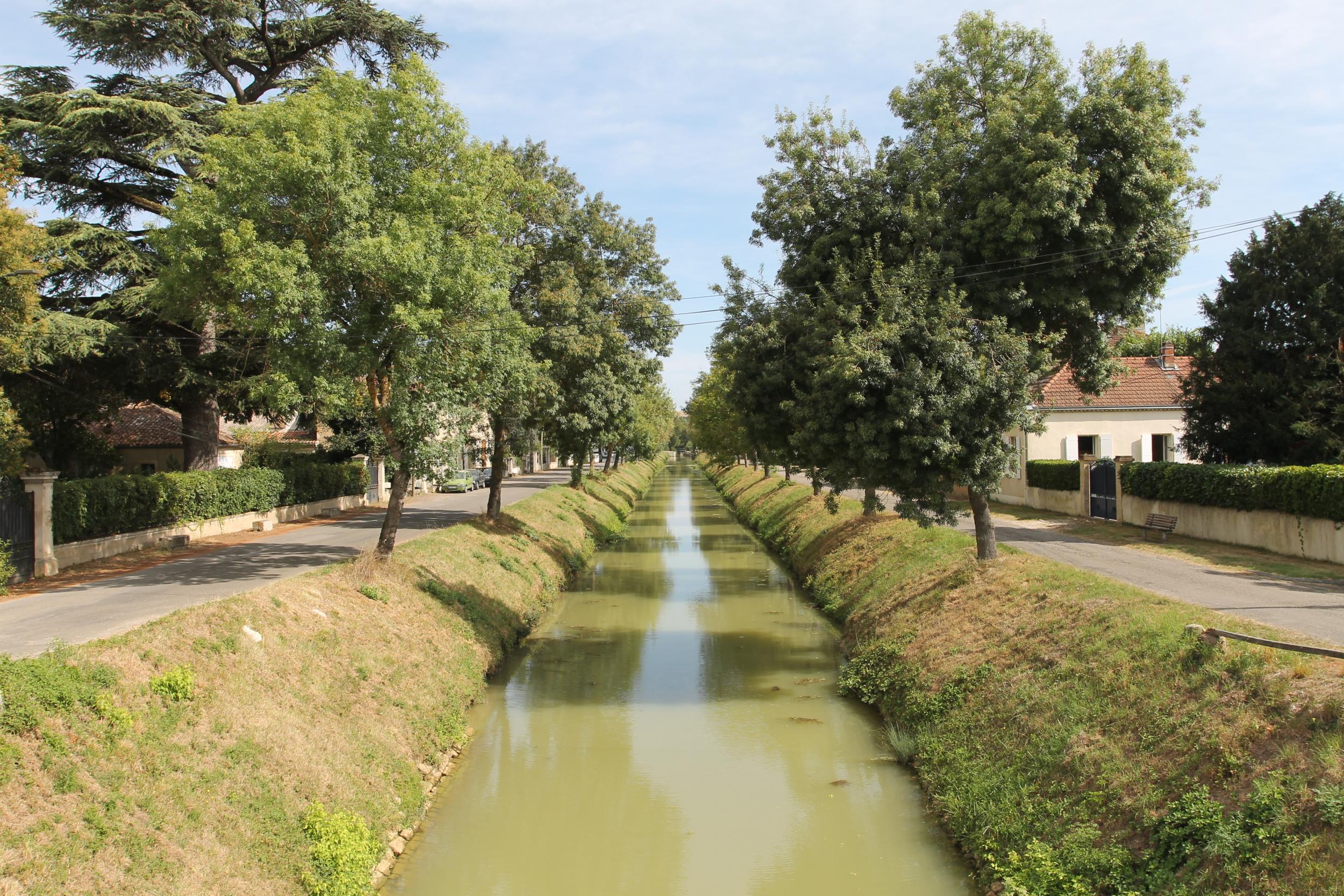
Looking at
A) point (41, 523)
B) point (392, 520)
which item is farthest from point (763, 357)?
point (41, 523)

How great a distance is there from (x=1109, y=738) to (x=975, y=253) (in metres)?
9.84

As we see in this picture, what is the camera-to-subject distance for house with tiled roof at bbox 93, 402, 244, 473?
3741 cm

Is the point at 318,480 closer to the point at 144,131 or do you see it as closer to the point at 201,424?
the point at 201,424

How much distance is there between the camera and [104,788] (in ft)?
23.7

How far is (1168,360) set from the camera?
38.5 metres

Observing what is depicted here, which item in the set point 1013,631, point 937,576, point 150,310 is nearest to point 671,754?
point 1013,631

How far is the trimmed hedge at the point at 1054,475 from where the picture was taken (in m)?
29.6

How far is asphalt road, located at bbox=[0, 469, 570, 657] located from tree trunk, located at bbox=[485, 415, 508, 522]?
218 cm

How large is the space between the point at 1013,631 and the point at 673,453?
172 metres

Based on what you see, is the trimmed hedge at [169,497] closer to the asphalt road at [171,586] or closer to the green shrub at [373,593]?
the asphalt road at [171,586]

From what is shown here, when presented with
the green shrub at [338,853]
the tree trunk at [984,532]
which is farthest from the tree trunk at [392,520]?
the tree trunk at [984,532]

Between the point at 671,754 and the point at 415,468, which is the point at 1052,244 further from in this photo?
the point at 415,468

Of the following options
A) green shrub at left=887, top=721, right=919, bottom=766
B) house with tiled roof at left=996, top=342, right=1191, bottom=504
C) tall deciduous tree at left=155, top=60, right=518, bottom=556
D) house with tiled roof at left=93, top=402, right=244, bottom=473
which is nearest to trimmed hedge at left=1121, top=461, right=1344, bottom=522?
house with tiled roof at left=996, top=342, right=1191, bottom=504

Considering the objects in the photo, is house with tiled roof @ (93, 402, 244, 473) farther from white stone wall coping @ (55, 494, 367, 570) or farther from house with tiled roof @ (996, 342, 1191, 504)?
house with tiled roof @ (996, 342, 1191, 504)
